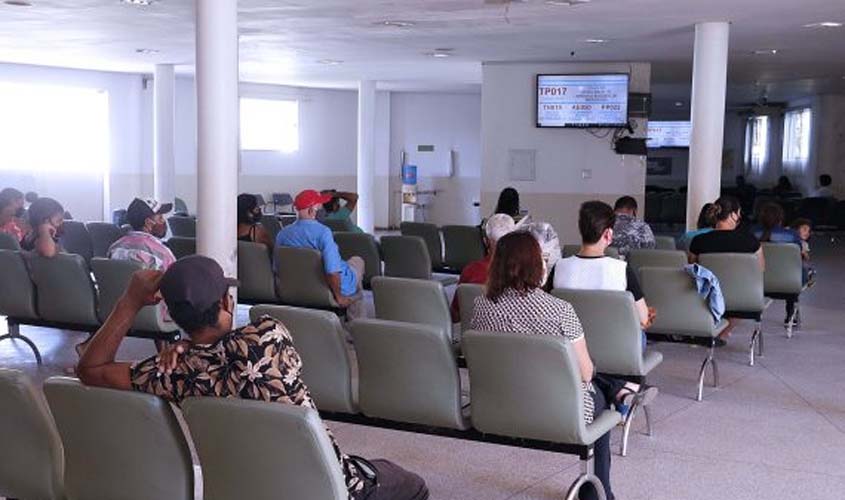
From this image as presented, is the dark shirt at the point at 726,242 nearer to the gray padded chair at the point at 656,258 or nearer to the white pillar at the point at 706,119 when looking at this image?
the gray padded chair at the point at 656,258

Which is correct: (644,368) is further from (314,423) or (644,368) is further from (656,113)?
(656,113)

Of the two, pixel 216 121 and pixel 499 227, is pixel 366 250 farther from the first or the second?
pixel 499 227

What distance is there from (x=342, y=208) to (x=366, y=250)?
8.20 feet

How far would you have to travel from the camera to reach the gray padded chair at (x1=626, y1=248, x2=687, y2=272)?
25.3 ft

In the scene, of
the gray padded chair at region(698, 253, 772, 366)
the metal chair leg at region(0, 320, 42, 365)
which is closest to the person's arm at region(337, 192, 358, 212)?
the metal chair leg at region(0, 320, 42, 365)

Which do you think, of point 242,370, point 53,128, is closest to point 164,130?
point 53,128

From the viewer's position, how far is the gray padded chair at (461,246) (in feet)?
32.6

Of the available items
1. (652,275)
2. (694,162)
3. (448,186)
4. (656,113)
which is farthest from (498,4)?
(656,113)

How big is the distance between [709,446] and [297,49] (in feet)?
31.4

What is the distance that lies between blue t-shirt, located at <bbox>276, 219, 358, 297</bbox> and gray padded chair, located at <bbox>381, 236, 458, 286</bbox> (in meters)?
1.04

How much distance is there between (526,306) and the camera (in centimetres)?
426

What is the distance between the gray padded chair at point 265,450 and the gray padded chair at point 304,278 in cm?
454

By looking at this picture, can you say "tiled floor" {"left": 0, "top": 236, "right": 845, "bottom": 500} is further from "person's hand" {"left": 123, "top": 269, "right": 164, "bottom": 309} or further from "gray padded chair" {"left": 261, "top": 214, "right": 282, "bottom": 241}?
"gray padded chair" {"left": 261, "top": 214, "right": 282, "bottom": 241}

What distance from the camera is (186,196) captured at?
19672 millimetres
